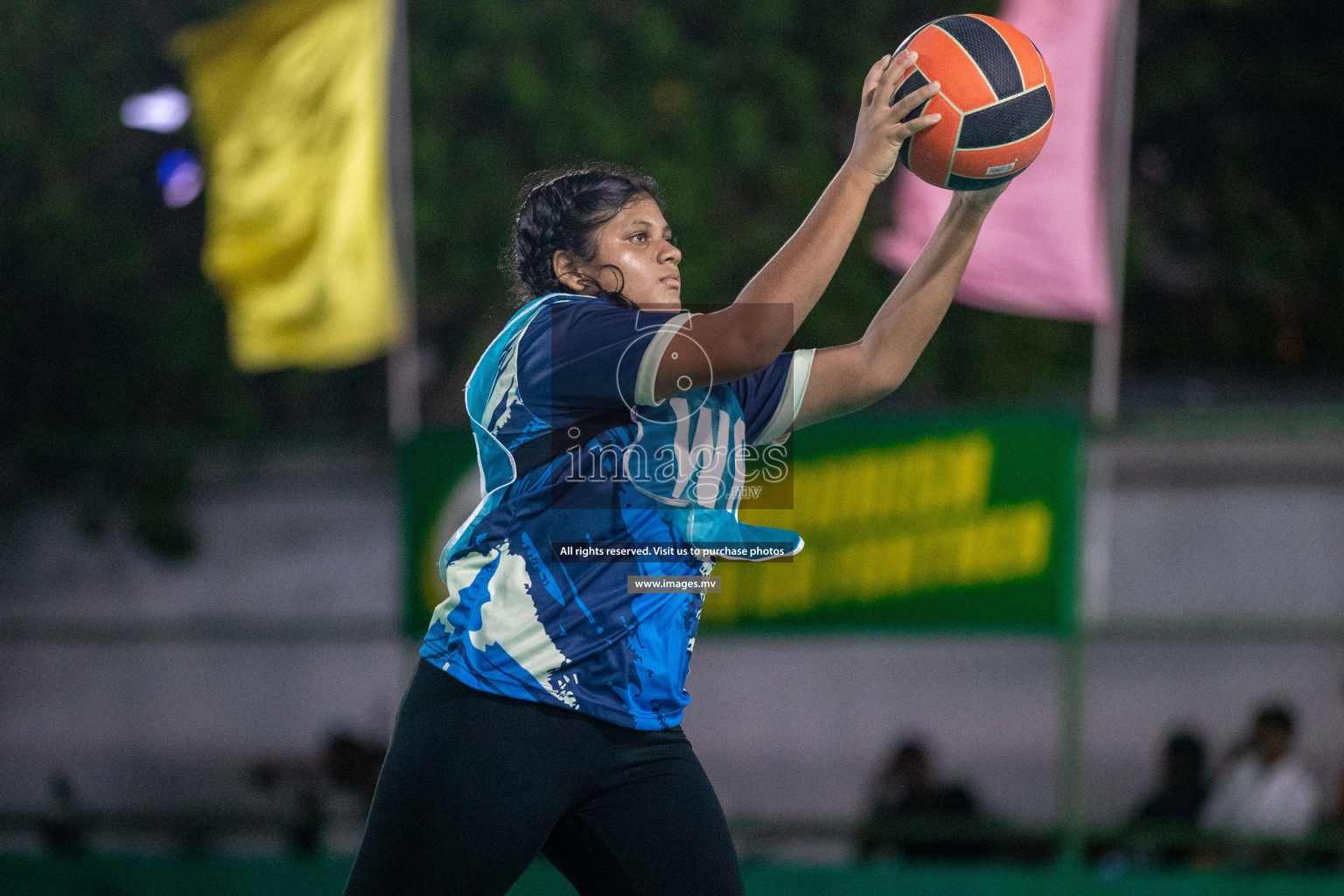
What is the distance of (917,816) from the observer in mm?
5531

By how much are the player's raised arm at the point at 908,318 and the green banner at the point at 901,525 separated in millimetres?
2459

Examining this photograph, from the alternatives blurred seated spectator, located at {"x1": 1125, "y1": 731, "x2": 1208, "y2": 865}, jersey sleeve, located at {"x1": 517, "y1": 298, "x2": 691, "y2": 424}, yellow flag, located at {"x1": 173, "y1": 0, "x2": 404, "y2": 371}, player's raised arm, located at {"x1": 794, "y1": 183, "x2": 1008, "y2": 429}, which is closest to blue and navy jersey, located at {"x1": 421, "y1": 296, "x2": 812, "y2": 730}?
jersey sleeve, located at {"x1": 517, "y1": 298, "x2": 691, "y2": 424}

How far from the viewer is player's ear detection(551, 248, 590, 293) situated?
2383mm

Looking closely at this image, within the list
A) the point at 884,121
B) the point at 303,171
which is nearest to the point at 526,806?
the point at 884,121

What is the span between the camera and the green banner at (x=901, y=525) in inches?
200

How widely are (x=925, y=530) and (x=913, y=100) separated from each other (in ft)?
10.5

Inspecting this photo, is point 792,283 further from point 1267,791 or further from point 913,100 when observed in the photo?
point 1267,791

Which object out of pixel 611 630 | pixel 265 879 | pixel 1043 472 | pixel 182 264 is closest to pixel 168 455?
pixel 265 879

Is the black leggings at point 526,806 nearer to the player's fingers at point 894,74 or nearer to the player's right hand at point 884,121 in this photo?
the player's right hand at point 884,121

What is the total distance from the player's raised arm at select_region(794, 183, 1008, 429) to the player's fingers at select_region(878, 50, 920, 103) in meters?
0.35

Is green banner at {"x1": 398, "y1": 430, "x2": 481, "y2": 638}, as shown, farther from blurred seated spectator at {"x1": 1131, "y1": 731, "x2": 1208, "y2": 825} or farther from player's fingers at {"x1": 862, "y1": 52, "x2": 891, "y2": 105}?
player's fingers at {"x1": 862, "y1": 52, "x2": 891, "y2": 105}

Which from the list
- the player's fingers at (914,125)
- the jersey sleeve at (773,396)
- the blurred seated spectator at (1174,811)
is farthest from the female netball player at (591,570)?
the blurred seated spectator at (1174,811)

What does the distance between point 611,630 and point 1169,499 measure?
10.6m

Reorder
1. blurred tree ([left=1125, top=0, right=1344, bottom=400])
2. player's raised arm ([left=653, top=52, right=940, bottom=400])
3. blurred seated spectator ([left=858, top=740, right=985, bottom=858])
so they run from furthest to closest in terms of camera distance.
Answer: blurred tree ([left=1125, top=0, right=1344, bottom=400])
blurred seated spectator ([left=858, top=740, right=985, bottom=858])
player's raised arm ([left=653, top=52, right=940, bottom=400])
